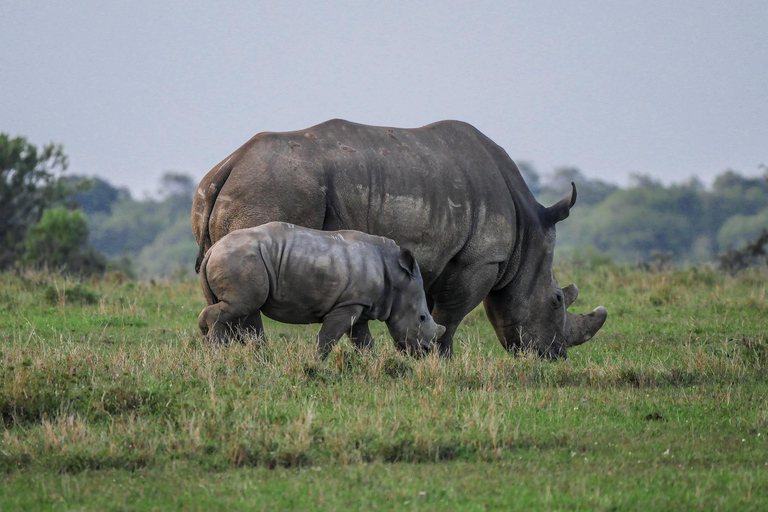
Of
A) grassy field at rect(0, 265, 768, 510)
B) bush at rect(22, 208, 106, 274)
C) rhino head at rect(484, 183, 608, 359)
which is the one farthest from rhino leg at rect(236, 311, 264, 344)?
bush at rect(22, 208, 106, 274)

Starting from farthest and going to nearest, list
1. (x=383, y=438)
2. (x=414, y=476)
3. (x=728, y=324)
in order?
1. (x=728, y=324)
2. (x=383, y=438)
3. (x=414, y=476)

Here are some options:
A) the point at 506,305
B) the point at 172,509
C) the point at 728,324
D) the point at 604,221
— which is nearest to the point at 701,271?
the point at 728,324

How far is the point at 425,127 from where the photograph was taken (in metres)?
10.2

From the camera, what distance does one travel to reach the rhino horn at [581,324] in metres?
10.5

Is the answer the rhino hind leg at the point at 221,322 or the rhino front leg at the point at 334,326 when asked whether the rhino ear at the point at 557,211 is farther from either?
the rhino hind leg at the point at 221,322

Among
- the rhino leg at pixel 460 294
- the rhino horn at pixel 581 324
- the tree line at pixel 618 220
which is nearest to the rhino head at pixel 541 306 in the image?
the rhino horn at pixel 581 324

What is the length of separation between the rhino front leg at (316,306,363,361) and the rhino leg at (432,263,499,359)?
4.98 ft

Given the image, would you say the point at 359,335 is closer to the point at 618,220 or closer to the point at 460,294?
the point at 460,294

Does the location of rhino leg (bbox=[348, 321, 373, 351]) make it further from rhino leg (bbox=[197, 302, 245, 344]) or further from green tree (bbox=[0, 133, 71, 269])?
green tree (bbox=[0, 133, 71, 269])

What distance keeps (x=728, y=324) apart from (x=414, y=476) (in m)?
7.80

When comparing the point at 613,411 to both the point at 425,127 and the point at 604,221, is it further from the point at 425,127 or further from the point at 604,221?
the point at 604,221

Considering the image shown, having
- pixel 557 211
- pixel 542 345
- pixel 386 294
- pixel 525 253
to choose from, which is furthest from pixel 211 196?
pixel 542 345

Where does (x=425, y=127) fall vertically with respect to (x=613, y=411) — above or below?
above

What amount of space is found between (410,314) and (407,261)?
0.48 meters
